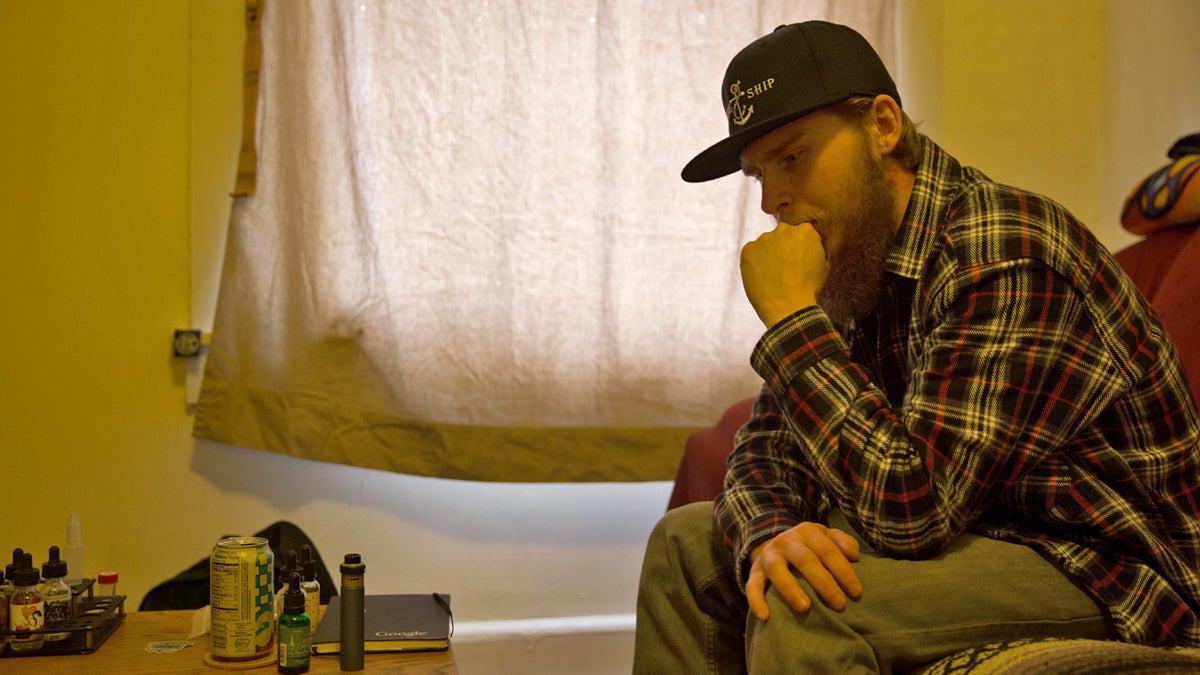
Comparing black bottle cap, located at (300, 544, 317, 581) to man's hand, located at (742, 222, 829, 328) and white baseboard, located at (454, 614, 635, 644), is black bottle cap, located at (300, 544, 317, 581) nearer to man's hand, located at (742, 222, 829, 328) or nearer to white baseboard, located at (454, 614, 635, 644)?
man's hand, located at (742, 222, 829, 328)

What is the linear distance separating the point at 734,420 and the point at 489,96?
1.11 metres

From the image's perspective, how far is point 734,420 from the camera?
2020mm

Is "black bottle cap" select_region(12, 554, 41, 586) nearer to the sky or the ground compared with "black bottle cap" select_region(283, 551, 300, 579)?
nearer to the sky

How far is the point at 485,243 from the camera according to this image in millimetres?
2586

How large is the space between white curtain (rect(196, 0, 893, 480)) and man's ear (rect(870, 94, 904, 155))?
1.40 m

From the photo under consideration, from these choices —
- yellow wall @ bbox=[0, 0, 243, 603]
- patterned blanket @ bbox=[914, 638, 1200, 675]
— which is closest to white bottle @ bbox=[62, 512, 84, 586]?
yellow wall @ bbox=[0, 0, 243, 603]

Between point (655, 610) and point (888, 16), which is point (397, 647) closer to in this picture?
point (655, 610)

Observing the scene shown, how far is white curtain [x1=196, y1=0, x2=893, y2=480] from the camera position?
8.25ft

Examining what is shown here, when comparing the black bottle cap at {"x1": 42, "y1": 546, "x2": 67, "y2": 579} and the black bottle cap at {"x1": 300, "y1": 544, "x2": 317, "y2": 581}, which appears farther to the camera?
the black bottle cap at {"x1": 300, "y1": 544, "x2": 317, "y2": 581}

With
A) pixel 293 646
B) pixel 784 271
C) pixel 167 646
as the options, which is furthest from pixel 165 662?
pixel 784 271

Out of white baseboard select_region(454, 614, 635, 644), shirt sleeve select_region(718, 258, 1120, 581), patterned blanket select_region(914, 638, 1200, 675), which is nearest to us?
patterned blanket select_region(914, 638, 1200, 675)

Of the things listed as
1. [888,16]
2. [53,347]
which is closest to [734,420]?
[888,16]

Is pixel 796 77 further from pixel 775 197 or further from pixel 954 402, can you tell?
pixel 954 402

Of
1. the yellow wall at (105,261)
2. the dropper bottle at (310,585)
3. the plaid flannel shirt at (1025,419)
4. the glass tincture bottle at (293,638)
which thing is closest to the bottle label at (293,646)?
the glass tincture bottle at (293,638)
